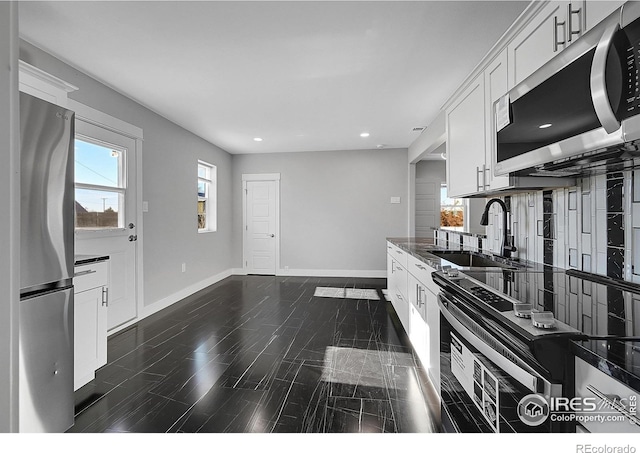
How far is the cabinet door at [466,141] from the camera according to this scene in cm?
208

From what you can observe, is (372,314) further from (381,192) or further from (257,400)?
(381,192)

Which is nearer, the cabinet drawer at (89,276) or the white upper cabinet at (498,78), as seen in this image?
the white upper cabinet at (498,78)

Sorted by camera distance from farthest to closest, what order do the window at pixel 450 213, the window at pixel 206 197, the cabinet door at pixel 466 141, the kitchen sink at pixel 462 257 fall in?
the window at pixel 450 213 < the window at pixel 206 197 < the kitchen sink at pixel 462 257 < the cabinet door at pixel 466 141

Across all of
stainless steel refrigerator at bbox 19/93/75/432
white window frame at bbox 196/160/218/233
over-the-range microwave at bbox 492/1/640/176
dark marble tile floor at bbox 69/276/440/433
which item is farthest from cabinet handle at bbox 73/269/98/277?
white window frame at bbox 196/160/218/233

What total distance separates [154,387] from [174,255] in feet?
7.90

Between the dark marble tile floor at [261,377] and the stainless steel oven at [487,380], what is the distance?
584 mm

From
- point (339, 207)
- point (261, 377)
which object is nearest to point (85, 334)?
point (261, 377)

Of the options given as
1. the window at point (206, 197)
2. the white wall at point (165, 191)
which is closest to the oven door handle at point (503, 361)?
the white wall at point (165, 191)

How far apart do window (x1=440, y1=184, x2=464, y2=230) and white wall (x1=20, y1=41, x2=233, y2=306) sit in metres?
5.16

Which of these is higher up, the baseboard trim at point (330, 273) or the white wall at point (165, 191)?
the white wall at point (165, 191)

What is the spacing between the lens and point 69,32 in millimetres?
2137

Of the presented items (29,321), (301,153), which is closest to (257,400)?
(29,321)

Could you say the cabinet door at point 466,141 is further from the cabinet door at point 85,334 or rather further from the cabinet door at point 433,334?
the cabinet door at point 85,334

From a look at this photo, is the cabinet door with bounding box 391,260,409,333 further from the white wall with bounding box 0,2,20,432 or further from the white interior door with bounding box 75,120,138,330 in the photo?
the white interior door with bounding box 75,120,138,330
